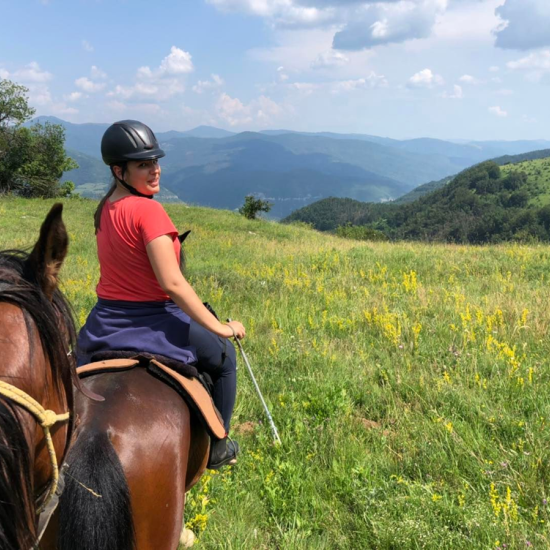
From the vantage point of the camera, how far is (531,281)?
8.49m

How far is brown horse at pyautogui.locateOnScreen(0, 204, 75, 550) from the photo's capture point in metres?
1.15

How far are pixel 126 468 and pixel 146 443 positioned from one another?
0.12 meters

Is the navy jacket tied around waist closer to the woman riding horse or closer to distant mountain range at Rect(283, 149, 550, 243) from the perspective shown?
the woman riding horse

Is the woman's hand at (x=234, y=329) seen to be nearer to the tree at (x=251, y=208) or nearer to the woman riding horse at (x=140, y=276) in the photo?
the woman riding horse at (x=140, y=276)

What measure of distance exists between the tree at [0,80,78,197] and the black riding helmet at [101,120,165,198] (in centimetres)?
3979

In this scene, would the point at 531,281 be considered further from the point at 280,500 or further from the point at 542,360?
the point at 280,500

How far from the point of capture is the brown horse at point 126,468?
1525 mm

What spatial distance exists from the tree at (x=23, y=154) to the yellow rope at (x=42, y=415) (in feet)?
135

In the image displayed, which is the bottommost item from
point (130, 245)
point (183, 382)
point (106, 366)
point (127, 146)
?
point (183, 382)

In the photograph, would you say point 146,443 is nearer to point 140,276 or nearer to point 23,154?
point 140,276

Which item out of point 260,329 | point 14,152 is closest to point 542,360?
point 260,329

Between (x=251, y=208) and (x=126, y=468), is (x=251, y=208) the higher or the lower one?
the higher one

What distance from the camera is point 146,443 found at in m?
1.74

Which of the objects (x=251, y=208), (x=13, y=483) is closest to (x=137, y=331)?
(x=13, y=483)
